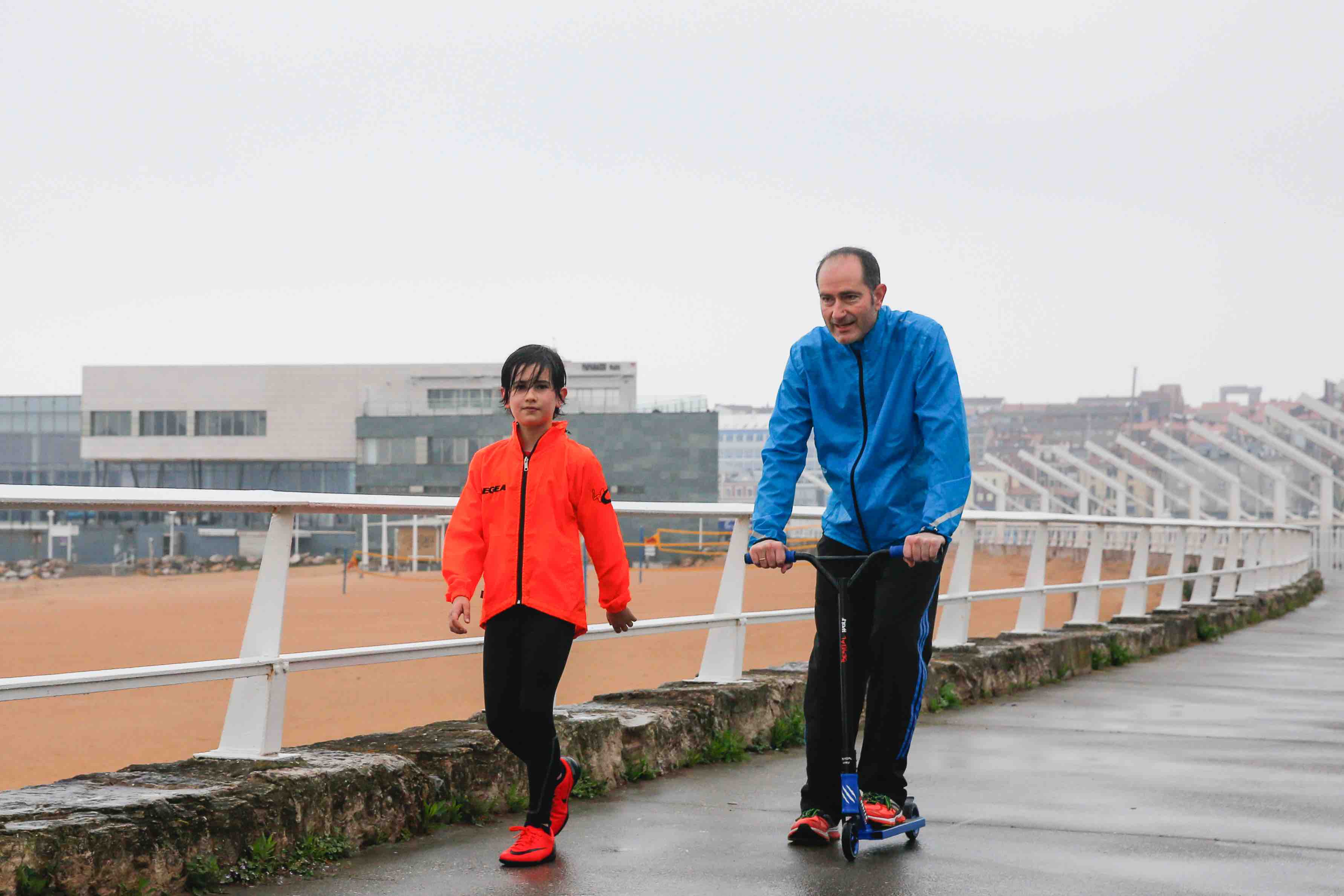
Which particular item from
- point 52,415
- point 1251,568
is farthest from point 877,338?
point 52,415

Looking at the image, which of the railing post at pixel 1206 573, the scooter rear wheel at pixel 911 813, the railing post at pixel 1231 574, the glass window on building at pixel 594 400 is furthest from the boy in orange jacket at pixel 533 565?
the glass window on building at pixel 594 400

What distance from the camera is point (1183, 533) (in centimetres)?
1509

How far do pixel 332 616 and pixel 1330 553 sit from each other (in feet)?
83.7

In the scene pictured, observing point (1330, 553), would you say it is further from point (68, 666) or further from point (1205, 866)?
point (1205, 866)

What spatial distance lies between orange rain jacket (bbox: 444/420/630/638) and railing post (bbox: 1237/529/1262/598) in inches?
658

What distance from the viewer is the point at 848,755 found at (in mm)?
4305

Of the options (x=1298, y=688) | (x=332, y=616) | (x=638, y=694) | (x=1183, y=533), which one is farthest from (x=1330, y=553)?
(x=638, y=694)

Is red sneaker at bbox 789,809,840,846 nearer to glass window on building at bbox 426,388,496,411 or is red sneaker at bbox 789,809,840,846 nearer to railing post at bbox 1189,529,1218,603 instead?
railing post at bbox 1189,529,1218,603

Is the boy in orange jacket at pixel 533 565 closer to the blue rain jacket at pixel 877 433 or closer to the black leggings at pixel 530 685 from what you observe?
the black leggings at pixel 530 685

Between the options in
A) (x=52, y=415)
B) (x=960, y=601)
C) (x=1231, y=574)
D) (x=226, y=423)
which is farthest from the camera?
(x=52, y=415)

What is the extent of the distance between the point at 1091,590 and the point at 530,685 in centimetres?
815

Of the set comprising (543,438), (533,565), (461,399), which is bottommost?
(533,565)

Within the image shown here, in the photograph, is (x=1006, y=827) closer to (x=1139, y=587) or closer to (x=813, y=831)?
(x=813, y=831)

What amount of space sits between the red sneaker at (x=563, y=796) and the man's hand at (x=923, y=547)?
1.12 meters
